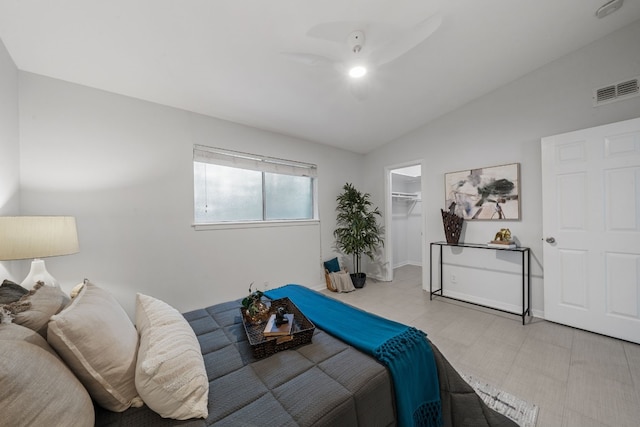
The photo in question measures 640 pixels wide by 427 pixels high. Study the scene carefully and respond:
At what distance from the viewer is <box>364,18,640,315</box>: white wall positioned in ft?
8.14

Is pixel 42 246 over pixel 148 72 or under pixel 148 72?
under

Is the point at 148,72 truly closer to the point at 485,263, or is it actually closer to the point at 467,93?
the point at 467,93

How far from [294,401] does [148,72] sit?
8.97ft

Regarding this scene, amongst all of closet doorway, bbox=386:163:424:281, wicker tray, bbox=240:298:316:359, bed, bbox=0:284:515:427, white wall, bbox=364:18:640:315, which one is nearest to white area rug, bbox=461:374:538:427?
bed, bbox=0:284:515:427

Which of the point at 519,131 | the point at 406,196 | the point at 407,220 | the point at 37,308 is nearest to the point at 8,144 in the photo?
the point at 37,308

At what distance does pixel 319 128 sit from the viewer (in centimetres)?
356

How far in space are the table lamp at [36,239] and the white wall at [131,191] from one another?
25.2 inches

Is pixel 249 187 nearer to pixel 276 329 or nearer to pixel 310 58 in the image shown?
pixel 310 58

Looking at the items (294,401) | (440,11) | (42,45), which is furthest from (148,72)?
(294,401)

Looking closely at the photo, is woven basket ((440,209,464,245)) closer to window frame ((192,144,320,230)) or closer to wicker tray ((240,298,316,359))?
window frame ((192,144,320,230))

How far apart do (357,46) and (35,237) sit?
2.59 metres

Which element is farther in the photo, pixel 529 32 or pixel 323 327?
pixel 529 32

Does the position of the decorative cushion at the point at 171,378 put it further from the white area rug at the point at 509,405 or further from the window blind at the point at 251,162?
the window blind at the point at 251,162

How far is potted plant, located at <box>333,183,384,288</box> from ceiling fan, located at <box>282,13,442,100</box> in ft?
6.79
